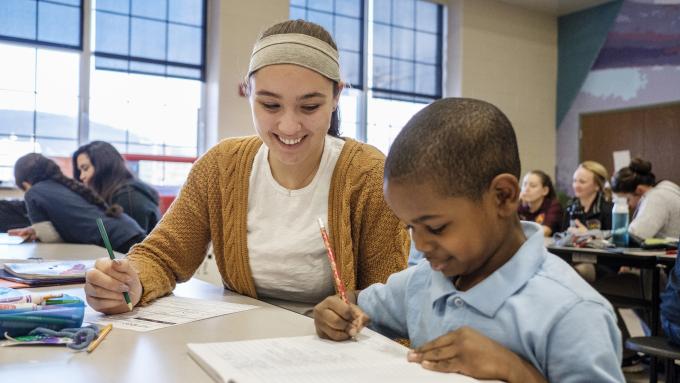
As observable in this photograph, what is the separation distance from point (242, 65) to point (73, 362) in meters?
5.10

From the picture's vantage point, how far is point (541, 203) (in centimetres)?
526

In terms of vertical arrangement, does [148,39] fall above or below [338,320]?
above

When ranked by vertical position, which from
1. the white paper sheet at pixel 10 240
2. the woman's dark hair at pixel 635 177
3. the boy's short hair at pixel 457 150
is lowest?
the white paper sheet at pixel 10 240

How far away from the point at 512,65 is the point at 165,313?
281 inches

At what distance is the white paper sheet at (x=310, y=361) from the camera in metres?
0.73

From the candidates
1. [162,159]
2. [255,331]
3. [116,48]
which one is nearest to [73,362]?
[255,331]

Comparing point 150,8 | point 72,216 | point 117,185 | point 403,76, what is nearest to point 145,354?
point 72,216

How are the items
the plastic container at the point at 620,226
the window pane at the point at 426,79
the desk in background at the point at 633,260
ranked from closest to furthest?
the desk in background at the point at 633,260, the plastic container at the point at 620,226, the window pane at the point at 426,79

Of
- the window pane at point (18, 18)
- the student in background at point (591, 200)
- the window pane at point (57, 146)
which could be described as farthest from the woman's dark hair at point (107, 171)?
the student in background at point (591, 200)

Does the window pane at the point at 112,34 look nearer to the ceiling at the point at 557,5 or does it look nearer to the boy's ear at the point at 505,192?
the ceiling at the point at 557,5

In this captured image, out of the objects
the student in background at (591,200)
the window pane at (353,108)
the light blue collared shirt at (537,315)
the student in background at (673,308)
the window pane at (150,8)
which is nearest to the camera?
the light blue collared shirt at (537,315)

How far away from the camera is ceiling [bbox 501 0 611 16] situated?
289 inches

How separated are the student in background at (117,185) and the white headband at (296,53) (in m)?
2.12

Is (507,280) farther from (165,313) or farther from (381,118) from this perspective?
(381,118)
